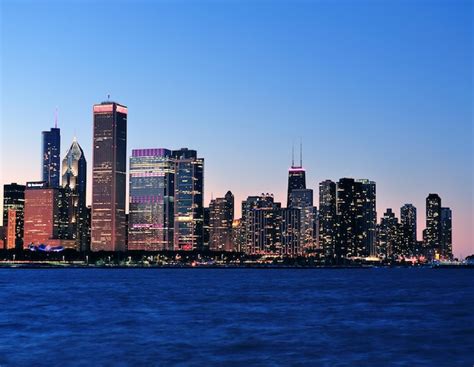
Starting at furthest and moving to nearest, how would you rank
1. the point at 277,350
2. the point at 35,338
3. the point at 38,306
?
the point at 38,306 < the point at 35,338 < the point at 277,350

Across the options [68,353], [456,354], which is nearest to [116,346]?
[68,353]

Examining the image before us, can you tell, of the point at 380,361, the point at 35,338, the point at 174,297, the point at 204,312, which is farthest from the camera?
the point at 174,297

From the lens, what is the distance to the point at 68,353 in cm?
5141

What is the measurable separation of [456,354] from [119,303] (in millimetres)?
54324

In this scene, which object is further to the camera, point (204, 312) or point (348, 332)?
point (204, 312)

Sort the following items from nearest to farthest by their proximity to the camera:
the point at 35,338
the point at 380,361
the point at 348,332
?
the point at 380,361 < the point at 35,338 < the point at 348,332

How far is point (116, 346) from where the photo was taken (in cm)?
5475

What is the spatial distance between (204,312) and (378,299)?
34416 millimetres

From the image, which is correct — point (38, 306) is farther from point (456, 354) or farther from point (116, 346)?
point (456, 354)

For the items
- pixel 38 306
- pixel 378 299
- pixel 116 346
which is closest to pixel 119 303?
pixel 38 306

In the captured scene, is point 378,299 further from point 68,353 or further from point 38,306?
point 68,353

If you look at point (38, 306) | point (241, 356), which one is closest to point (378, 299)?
point (38, 306)

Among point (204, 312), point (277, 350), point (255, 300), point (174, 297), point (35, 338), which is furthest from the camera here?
point (174, 297)

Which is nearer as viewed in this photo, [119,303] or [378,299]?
[119,303]
